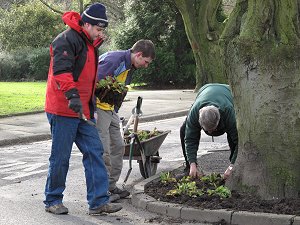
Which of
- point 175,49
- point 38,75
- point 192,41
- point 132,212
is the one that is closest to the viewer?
point 132,212

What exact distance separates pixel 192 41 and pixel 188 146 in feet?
65.6

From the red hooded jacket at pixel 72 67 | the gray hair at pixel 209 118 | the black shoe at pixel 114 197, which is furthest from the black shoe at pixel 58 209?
the gray hair at pixel 209 118

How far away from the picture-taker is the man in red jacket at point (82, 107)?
22.0ft

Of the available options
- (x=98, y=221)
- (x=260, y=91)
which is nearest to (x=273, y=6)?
(x=260, y=91)

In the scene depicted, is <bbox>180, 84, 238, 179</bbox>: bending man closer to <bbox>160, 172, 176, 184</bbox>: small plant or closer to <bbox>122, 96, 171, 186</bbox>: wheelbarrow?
<bbox>160, 172, 176, 184</bbox>: small plant

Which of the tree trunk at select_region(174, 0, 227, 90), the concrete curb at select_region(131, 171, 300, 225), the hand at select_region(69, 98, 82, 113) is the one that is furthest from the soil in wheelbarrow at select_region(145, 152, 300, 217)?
the tree trunk at select_region(174, 0, 227, 90)

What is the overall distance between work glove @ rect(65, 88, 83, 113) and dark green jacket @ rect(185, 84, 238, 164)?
63.8 inches

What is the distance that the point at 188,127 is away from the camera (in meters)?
7.71

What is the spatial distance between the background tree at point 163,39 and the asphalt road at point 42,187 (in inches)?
807

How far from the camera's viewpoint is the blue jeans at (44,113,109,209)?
6.84 m

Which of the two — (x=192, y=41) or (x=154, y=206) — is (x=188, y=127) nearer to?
(x=154, y=206)

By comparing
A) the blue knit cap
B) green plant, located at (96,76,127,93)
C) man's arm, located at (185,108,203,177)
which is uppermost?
the blue knit cap

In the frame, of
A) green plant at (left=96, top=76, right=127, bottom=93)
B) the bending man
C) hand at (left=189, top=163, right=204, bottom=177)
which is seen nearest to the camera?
the bending man

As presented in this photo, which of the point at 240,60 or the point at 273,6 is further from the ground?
the point at 273,6
